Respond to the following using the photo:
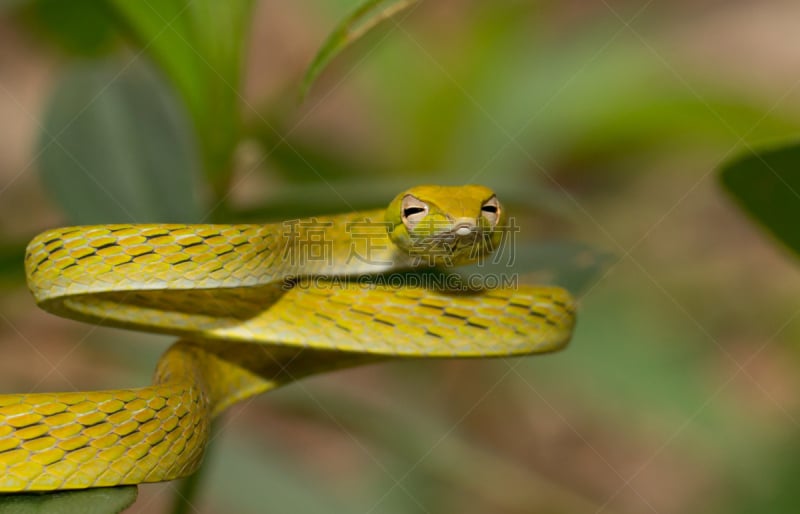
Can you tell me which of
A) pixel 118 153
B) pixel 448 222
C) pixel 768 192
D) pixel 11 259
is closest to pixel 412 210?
pixel 448 222

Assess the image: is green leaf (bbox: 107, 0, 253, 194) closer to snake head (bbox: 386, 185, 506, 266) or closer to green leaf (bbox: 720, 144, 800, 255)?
snake head (bbox: 386, 185, 506, 266)

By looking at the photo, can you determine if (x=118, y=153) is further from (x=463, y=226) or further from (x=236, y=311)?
(x=463, y=226)

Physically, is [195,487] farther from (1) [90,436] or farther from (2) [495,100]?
(2) [495,100]

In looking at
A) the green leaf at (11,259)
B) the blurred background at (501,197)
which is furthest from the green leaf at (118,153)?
the green leaf at (11,259)

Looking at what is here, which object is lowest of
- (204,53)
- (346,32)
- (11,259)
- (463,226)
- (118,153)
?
(11,259)

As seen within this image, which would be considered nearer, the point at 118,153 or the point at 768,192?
the point at 768,192

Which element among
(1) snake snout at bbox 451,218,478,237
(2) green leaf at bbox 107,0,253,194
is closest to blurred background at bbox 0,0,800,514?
(2) green leaf at bbox 107,0,253,194
